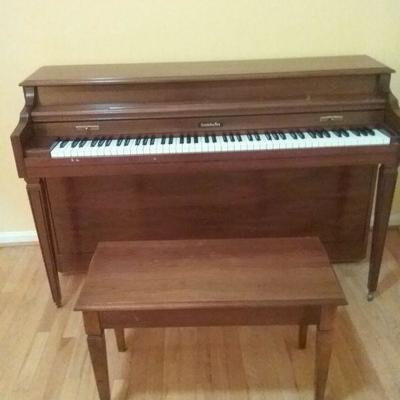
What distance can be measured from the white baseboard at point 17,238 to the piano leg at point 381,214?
1782 millimetres

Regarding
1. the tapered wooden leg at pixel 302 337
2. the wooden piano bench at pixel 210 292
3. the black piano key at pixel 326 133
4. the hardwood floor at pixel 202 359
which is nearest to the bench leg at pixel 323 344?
the wooden piano bench at pixel 210 292

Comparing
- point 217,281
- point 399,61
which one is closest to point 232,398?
point 217,281

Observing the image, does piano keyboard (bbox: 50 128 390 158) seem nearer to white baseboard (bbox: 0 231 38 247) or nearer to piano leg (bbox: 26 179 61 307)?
piano leg (bbox: 26 179 61 307)

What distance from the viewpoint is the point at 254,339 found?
6.07 feet

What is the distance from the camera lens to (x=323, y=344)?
138 cm

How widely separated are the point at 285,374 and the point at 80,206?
1.17 metres

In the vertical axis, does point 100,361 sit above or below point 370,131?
below

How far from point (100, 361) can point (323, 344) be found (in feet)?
2.28

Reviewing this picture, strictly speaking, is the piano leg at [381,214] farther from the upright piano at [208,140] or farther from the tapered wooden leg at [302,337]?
the tapered wooden leg at [302,337]

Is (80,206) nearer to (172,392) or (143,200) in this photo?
(143,200)

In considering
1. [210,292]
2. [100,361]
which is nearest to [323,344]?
[210,292]

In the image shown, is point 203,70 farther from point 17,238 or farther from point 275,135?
point 17,238

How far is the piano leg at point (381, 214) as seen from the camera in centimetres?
178

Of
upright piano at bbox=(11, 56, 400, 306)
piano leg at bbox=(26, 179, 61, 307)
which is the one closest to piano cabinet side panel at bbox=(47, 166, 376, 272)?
upright piano at bbox=(11, 56, 400, 306)
